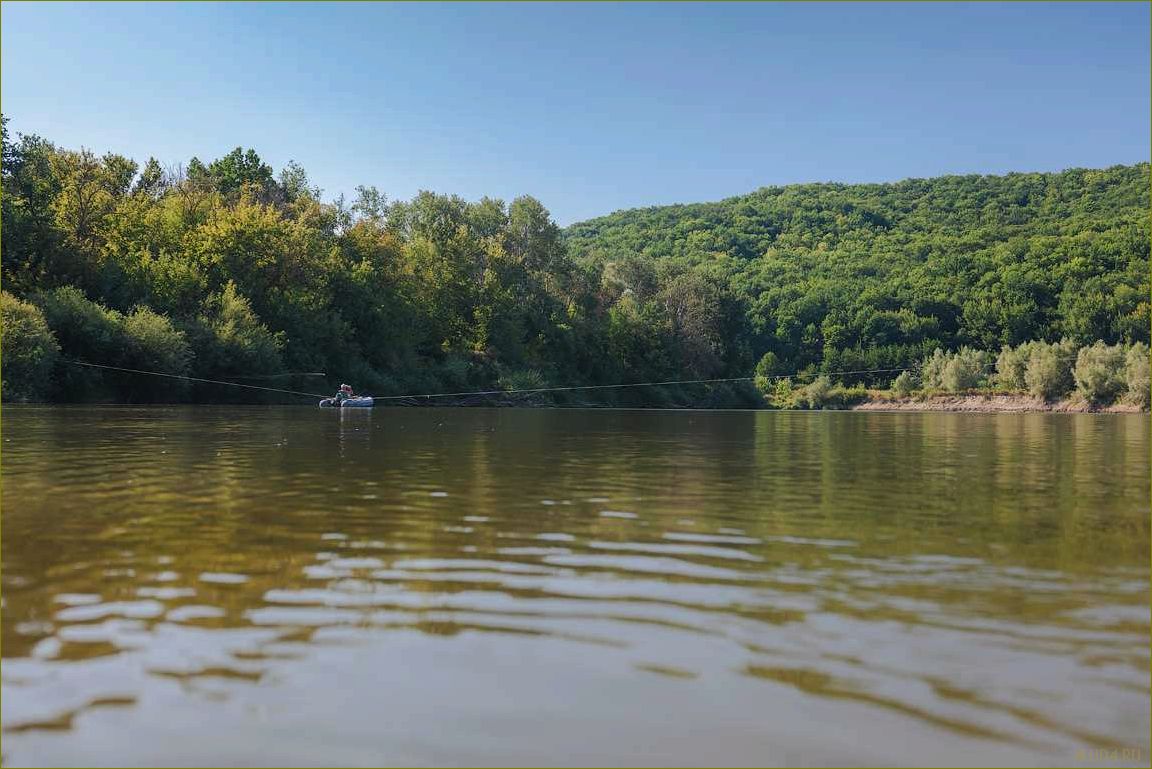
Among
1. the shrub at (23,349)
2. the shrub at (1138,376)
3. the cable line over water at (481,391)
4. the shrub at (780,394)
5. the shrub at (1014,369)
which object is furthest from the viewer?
the shrub at (780,394)

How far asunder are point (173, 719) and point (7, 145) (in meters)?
74.5

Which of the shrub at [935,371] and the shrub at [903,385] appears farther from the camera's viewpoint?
the shrub at [903,385]

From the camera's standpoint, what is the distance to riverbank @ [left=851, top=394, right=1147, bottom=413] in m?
118

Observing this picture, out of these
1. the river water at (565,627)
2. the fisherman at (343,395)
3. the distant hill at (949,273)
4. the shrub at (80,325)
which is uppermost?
the distant hill at (949,273)

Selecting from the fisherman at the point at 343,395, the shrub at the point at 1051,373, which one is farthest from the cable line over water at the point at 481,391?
the shrub at the point at 1051,373

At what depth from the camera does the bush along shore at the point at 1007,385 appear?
115938mm

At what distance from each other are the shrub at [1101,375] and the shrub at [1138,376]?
1569mm

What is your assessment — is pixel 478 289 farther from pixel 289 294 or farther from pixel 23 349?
pixel 23 349

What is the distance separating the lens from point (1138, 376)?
110875 millimetres

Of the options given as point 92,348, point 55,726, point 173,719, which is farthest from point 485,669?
point 92,348

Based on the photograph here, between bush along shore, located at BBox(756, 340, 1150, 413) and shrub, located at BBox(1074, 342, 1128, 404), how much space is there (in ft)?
0.34

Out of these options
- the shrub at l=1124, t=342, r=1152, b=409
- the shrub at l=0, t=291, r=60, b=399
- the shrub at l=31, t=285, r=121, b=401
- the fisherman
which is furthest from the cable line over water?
the shrub at l=1124, t=342, r=1152, b=409

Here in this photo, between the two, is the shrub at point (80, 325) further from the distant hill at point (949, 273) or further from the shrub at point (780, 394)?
the shrub at point (780, 394)

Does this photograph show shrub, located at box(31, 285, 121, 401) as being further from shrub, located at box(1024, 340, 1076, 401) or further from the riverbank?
shrub, located at box(1024, 340, 1076, 401)
